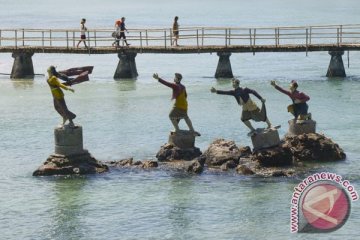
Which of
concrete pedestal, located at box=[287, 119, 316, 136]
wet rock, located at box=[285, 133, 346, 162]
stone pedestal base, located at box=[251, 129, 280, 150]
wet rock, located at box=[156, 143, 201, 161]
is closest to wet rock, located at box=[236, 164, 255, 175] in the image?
stone pedestal base, located at box=[251, 129, 280, 150]

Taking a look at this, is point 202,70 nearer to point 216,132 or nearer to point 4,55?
point 4,55

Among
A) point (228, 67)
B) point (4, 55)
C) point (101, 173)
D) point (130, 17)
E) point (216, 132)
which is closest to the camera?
point (101, 173)

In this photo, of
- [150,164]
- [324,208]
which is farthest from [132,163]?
[324,208]

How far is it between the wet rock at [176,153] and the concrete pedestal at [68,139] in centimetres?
257

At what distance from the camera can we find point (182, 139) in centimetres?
2881

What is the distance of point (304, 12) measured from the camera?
14650 cm

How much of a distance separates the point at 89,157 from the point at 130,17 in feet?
371

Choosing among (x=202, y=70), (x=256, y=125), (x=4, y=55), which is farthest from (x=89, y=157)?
(x=4, y=55)

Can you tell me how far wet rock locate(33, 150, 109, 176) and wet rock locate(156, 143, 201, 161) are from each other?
5.89ft

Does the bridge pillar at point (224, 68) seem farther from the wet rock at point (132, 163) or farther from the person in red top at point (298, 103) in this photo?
the wet rock at point (132, 163)

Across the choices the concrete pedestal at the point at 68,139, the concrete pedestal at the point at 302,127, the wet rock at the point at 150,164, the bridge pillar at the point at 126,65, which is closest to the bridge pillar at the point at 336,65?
the bridge pillar at the point at 126,65

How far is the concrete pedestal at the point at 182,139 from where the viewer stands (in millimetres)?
28797

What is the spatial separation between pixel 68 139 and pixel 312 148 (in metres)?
6.68

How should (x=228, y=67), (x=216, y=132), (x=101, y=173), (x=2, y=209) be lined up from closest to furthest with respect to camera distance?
(x=2, y=209), (x=101, y=173), (x=216, y=132), (x=228, y=67)
